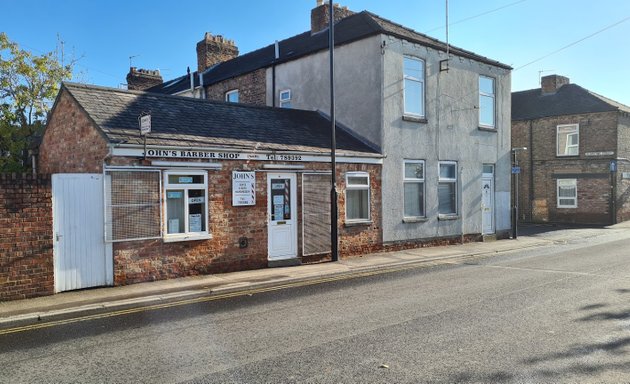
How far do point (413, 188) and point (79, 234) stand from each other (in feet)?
34.5

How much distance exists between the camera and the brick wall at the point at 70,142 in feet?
34.7

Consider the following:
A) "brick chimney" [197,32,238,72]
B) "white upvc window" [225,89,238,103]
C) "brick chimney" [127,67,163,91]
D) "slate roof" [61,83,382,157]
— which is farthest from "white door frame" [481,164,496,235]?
"brick chimney" [127,67,163,91]

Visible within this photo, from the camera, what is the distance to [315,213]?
43.4 ft

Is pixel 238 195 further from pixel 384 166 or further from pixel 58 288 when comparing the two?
pixel 384 166

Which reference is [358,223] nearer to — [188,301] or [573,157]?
[188,301]

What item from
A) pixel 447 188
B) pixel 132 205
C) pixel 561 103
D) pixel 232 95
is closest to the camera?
pixel 132 205

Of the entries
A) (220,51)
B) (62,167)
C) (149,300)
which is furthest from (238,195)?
(220,51)

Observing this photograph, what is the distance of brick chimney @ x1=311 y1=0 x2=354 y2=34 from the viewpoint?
65.9ft

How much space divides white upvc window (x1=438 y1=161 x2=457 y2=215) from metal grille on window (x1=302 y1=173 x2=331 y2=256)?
17.9 feet

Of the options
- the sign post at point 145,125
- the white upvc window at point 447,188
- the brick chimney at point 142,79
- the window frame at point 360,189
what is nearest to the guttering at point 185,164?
the sign post at point 145,125

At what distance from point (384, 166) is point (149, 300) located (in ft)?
29.0

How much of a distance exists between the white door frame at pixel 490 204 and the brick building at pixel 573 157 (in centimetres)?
1143

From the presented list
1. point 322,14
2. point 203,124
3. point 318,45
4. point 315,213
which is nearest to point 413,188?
point 315,213

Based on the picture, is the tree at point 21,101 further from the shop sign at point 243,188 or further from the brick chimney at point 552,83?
the brick chimney at point 552,83
